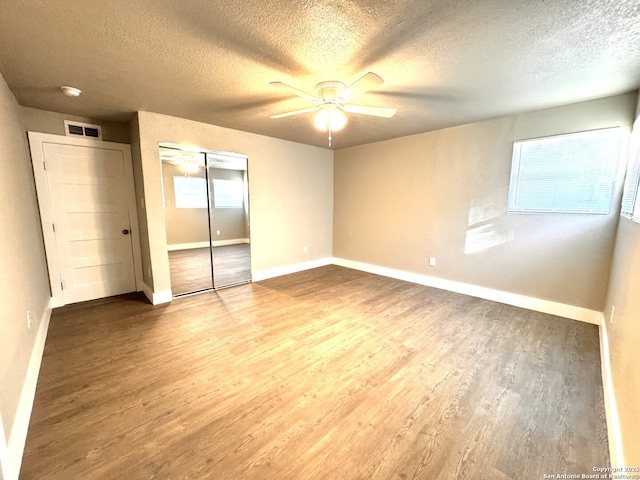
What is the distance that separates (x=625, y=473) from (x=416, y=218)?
3.46m

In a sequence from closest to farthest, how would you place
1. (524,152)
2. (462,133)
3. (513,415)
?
(513,415)
(524,152)
(462,133)

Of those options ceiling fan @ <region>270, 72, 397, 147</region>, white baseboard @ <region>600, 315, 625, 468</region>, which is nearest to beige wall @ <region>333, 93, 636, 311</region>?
white baseboard @ <region>600, 315, 625, 468</region>

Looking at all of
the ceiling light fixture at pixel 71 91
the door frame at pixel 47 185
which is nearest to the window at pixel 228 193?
the door frame at pixel 47 185

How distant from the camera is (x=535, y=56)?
6.32ft

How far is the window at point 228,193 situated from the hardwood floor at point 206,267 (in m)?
0.68

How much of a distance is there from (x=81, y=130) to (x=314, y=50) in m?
3.46

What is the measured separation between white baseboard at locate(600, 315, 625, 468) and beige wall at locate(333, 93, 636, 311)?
110 centimetres

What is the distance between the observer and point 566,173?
3.03 meters

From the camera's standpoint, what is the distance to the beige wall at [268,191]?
10.9ft

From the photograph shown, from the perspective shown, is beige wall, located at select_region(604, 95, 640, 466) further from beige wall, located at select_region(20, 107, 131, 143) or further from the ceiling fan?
beige wall, located at select_region(20, 107, 131, 143)

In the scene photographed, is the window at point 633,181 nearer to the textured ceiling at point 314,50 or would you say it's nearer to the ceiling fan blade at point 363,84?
the textured ceiling at point 314,50

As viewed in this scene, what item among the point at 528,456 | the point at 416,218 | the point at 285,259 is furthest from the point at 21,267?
the point at 416,218

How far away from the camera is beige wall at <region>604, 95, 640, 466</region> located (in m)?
1.22

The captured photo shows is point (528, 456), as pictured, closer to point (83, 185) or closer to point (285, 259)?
point (285, 259)
